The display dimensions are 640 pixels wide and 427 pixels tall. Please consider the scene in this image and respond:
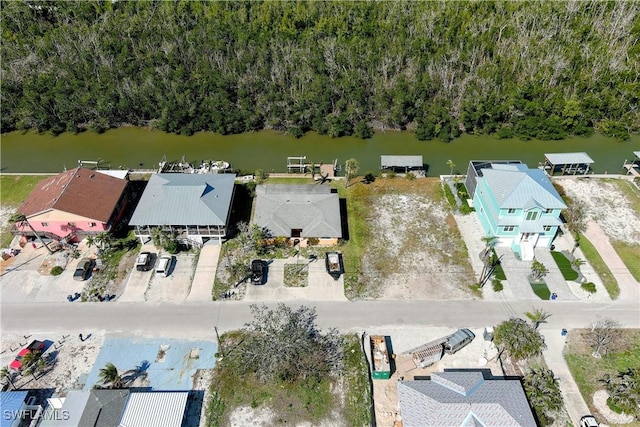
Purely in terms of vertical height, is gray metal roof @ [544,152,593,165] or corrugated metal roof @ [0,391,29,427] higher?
gray metal roof @ [544,152,593,165]

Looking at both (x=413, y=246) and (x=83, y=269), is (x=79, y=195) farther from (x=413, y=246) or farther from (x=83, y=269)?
(x=413, y=246)

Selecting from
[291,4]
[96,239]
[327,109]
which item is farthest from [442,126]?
[96,239]

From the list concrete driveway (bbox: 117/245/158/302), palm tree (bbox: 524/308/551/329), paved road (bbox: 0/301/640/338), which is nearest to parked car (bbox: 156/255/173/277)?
concrete driveway (bbox: 117/245/158/302)

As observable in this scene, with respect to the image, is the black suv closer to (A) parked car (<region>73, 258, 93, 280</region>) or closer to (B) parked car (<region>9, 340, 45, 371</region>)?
(A) parked car (<region>73, 258, 93, 280</region>)

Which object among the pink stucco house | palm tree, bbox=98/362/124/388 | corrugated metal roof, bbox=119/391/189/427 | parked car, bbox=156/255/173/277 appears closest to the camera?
corrugated metal roof, bbox=119/391/189/427

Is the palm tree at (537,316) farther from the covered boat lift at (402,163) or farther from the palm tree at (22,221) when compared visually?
the palm tree at (22,221)

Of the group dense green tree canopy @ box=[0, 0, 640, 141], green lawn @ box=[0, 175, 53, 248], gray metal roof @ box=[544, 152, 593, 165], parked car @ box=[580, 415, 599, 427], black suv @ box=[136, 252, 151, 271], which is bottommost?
parked car @ box=[580, 415, 599, 427]

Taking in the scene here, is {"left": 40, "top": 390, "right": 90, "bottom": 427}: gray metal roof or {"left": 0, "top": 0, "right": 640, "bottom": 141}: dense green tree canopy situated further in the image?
{"left": 0, "top": 0, "right": 640, "bottom": 141}: dense green tree canopy

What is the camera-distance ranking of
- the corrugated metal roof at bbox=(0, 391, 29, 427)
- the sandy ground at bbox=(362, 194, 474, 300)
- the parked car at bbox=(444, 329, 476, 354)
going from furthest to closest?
the sandy ground at bbox=(362, 194, 474, 300) → the parked car at bbox=(444, 329, 476, 354) → the corrugated metal roof at bbox=(0, 391, 29, 427)

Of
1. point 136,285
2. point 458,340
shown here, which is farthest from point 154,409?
point 458,340
